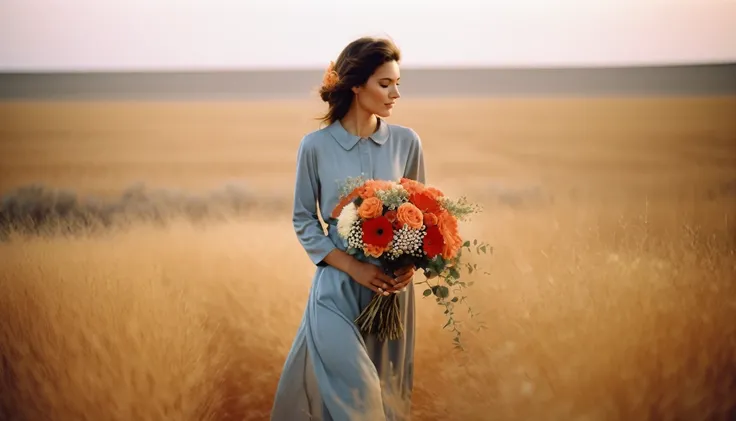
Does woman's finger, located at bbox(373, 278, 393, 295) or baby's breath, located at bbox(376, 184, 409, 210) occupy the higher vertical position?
baby's breath, located at bbox(376, 184, 409, 210)

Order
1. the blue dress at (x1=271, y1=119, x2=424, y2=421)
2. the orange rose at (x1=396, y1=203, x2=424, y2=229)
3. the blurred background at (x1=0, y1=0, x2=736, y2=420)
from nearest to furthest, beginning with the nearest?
the orange rose at (x1=396, y1=203, x2=424, y2=229)
the blue dress at (x1=271, y1=119, x2=424, y2=421)
the blurred background at (x1=0, y1=0, x2=736, y2=420)

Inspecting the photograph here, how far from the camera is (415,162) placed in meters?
3.02

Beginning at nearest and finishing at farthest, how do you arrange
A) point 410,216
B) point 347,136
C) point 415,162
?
point 410,216
point 347,136
point 415,162

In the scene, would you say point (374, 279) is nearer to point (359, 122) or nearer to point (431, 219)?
point (431, 219)

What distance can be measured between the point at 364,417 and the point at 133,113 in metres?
1.92

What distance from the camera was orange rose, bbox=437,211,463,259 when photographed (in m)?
2.66

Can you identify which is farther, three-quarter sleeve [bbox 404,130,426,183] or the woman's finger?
three-quarter sleeve [bbox 404,130,426,183]

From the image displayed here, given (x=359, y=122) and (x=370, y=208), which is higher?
(x=359, y=122)

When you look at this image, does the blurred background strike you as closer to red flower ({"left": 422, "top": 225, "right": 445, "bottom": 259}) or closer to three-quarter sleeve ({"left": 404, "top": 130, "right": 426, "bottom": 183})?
three-quarter sleeve ({"left": 404, "top": 130, "right": 426, "bottom": 183})

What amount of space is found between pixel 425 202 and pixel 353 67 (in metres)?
0.49

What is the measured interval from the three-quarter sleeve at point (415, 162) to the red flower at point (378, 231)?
0.41 metres

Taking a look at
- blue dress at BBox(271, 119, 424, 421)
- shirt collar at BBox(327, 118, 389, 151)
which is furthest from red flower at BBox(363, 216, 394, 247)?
shirt collar at BBox(327, 118, 389, 151)

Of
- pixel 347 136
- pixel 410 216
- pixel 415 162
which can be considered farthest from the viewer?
pixel 415 162

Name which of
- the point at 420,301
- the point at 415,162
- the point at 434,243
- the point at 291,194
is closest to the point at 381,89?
the point at 415,162
